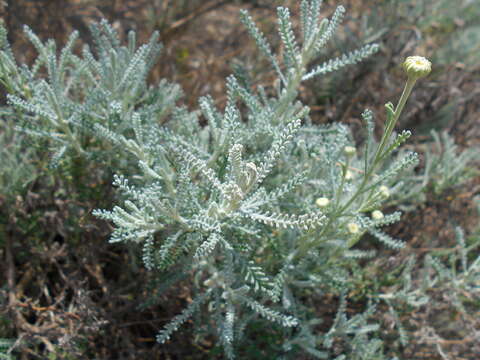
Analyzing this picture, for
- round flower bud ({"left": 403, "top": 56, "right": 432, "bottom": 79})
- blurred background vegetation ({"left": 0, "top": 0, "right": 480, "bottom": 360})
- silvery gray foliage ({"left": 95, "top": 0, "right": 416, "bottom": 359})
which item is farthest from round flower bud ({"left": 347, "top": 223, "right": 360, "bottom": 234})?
blurred background vegetation ({"left": 0, "top": 0, "right": 480, "bottom": 360})

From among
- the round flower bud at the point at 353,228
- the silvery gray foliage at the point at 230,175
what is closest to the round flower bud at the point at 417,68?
the silvery gray foliage at the point at 230,175

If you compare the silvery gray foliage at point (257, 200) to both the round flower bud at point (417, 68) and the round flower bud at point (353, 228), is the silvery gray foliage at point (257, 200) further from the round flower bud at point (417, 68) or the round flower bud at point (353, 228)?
the round flower bud at point (417, 68)

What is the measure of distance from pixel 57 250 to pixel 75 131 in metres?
0.71

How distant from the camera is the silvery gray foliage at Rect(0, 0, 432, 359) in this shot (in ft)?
5.82

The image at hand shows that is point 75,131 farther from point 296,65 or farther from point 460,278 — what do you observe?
point 460,278

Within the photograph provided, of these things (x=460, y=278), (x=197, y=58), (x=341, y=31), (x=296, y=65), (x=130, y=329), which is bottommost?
(x=130, y=329)

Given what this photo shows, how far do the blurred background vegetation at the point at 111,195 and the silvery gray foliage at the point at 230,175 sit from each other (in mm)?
289

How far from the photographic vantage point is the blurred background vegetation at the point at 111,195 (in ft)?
8.07

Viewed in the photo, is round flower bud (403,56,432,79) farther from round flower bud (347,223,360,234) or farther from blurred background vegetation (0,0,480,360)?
blurred background vegetation (0,0,480,360)

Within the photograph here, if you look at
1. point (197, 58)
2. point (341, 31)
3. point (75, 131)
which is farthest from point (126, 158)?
point (341, 31)

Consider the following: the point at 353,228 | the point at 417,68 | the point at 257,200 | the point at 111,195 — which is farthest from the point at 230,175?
the point at 111,195

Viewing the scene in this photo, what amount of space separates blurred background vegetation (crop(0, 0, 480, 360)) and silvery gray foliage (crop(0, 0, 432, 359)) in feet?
0.95

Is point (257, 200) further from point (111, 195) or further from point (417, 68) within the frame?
point (111, 195)

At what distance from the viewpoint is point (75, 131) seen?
2.26 m
